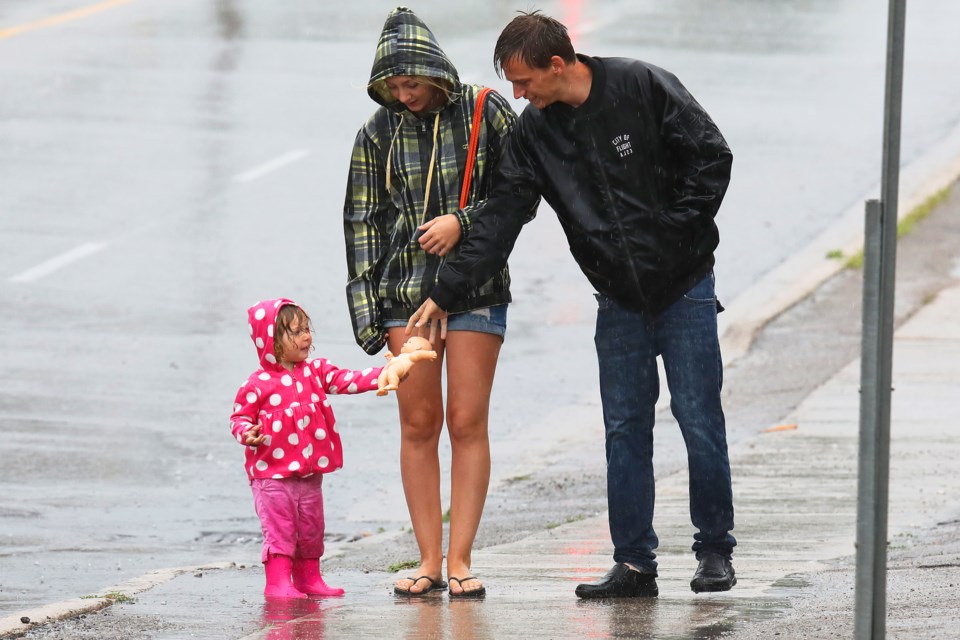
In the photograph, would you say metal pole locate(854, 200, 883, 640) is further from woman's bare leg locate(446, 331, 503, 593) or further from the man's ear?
woman's bare leg locate(446, 331, 503, 593)

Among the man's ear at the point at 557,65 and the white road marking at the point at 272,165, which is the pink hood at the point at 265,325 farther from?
the white road marking at the point at 272,165

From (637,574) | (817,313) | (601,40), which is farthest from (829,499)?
(601,40)

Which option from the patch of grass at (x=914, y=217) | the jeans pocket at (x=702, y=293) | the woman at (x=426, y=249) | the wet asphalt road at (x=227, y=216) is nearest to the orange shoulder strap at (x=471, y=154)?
the woman at (x=426, y=249)

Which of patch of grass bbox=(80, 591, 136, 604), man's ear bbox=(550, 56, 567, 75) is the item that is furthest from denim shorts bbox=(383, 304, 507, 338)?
patch of grass bbox=(80, 591, 136, 604)

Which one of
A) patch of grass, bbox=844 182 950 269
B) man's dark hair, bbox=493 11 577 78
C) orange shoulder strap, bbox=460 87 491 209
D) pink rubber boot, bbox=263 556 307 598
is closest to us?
man's dark hair, bbox=493 11 577 78

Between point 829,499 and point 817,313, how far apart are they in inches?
181

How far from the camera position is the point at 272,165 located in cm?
1562

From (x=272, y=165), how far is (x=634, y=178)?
34.0 feet

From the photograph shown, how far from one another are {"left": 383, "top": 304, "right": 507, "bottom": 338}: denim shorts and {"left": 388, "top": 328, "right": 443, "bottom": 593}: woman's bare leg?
92 millimetres

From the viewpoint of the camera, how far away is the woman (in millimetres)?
5789

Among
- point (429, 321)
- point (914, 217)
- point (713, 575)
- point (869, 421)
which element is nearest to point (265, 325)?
point (429, 321)

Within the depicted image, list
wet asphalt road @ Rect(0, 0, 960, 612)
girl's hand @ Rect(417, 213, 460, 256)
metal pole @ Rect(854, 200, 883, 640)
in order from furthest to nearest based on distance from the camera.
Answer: wet asphalt road @ Rect(0, 0, 960, 612), girl's hand @ Rect(417, 213, 460, 256), metal pole @ Rect(854, 200, 883, 640)

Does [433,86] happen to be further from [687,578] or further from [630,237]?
[687,578]

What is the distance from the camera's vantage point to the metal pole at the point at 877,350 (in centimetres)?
395
